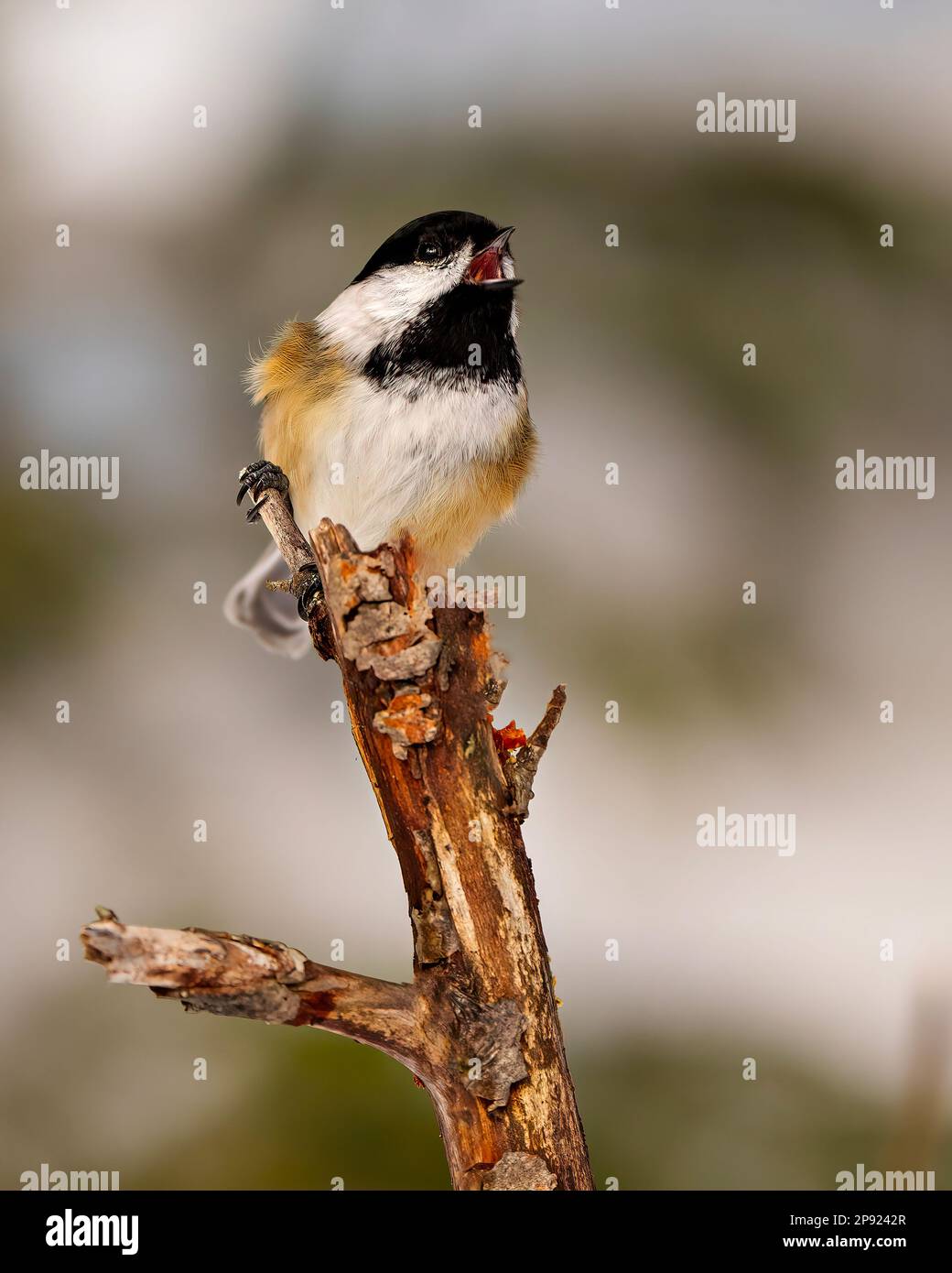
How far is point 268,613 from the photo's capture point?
2.31m

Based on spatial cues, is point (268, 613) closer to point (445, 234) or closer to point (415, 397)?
point (415, 397)

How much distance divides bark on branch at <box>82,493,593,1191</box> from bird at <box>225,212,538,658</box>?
1.77ft

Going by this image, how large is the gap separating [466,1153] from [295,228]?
2.15 metres

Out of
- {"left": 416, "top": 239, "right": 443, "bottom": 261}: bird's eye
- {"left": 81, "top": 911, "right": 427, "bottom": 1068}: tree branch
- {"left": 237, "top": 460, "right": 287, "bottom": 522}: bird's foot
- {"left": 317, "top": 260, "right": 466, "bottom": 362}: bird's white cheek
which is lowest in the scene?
{"left": 81, "top": 911, "right": 427, "bottom": 1068}: tree branch

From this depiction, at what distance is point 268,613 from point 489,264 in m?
0.89

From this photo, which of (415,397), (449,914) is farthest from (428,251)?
(449,914)

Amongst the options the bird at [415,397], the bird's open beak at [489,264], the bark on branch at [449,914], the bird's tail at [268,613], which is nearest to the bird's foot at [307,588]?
the bird at [415,397]

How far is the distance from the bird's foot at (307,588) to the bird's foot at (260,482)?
0.26 meters

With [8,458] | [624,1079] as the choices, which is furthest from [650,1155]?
[8,458]

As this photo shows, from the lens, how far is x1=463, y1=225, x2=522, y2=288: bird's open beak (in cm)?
171

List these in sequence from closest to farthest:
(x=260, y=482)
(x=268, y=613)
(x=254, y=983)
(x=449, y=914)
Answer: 1. (x=254, y=983)
2. (x=449, y=914)
3. (x=260, y=482)
4. (x=268, y=613)

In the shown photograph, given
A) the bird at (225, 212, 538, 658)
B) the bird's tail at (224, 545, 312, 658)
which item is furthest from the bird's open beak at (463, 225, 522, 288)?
the bird's tail at (224, 545, 312, 658)

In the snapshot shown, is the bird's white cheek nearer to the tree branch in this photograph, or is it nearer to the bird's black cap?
the bird's black cap

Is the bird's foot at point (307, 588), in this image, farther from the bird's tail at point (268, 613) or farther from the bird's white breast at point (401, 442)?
the bird's tail at point (268, 613)
